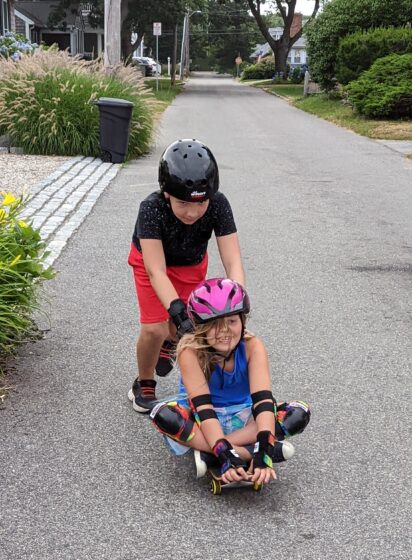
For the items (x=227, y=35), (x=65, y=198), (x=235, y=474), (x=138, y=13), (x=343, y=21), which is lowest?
(x=227, y=35)

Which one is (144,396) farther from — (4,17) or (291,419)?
(4,17)

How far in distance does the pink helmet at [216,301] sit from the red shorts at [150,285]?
22.2 inches

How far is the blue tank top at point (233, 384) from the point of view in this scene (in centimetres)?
332

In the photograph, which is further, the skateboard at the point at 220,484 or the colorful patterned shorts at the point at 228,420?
the colorful patterned shorts at the point at 228,420

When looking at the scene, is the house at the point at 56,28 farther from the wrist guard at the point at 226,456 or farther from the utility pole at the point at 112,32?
the wrist guard at the point at 226,456

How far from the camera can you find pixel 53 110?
12.4m

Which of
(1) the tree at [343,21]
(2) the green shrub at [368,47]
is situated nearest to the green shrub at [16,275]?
(2) the green shrub at [368,47]

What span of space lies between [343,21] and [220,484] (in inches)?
961

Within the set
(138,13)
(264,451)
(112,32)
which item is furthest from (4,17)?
(264,451)

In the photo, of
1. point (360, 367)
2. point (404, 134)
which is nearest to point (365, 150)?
point (404, 134)

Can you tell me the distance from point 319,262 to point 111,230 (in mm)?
2238

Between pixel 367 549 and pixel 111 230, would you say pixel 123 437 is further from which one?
pixel 111 230

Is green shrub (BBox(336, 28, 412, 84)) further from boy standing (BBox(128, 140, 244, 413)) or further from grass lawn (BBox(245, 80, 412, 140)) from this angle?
boy standing (BBox(128, 140, 244, 413))

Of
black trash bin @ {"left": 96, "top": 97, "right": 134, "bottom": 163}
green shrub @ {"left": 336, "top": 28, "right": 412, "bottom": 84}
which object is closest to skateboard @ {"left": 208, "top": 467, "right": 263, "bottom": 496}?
black trash bin @ {"left": 96, "top": 97, "right": 134, "bottom": 163}
